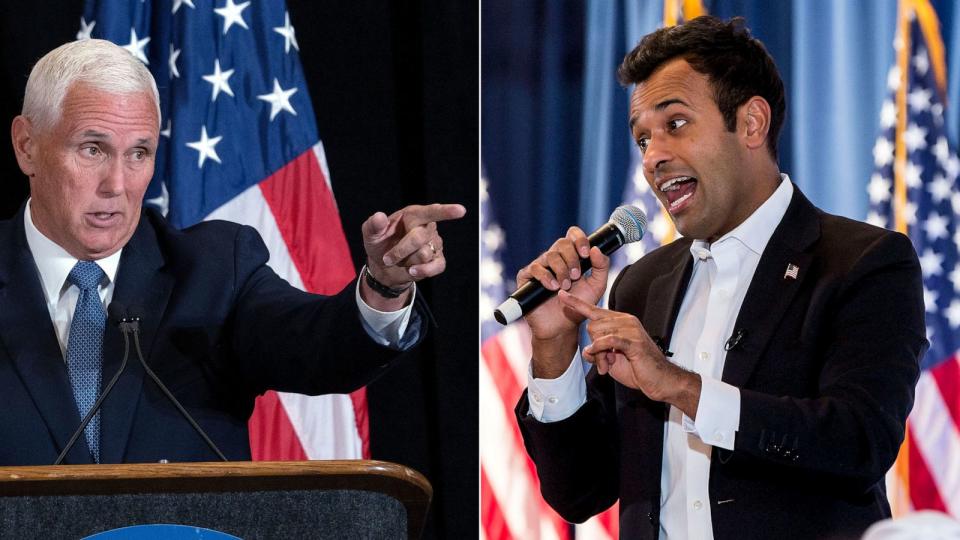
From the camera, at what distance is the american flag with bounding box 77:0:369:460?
11.8 feet

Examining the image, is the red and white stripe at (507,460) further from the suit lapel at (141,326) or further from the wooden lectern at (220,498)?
the wooden lectern at (220,498)

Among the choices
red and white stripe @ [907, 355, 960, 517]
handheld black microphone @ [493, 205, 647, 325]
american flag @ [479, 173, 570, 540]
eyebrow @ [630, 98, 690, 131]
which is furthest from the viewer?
american flag @ [479, 173, 570, 540]

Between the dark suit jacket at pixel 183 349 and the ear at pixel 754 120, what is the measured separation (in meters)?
0.89

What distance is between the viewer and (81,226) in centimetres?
236

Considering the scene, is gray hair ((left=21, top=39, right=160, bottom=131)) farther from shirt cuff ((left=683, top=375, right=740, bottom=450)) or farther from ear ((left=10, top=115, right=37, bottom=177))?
shirt cuff ((left=683, top=375, right=740, bottom=450))

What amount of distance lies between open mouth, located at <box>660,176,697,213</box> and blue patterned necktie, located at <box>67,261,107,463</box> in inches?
45.7

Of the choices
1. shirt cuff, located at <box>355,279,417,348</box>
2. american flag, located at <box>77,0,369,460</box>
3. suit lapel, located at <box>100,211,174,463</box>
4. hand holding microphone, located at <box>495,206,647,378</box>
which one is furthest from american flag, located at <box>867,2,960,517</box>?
suit lapel, located at <box>100,211,174,463</box>

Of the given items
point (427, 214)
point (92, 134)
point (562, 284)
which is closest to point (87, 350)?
point (92, 134)

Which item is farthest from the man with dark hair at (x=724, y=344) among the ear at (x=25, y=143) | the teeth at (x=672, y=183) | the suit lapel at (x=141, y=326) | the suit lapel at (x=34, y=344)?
the ear at (x=25, y=143)

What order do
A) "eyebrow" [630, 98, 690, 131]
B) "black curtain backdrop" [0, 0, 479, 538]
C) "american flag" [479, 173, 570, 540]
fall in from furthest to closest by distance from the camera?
"black curtain backdrop" [0, 0, 479, 538], "american flag" [479, 173, 570, 540], "eyebrow" [630, 98, 690, 131]

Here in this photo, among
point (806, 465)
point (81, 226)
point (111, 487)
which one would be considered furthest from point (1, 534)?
point (806, 465)

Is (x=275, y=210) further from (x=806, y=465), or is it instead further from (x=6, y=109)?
(x=806, y=465)

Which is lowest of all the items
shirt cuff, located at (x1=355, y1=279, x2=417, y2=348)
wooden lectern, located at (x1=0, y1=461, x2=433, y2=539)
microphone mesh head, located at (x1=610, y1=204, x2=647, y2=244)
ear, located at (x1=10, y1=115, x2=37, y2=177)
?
wooden lectern, located at (x1=0, y1=461, x2=433, y2=539)

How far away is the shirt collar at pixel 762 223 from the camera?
2396 millimetres
